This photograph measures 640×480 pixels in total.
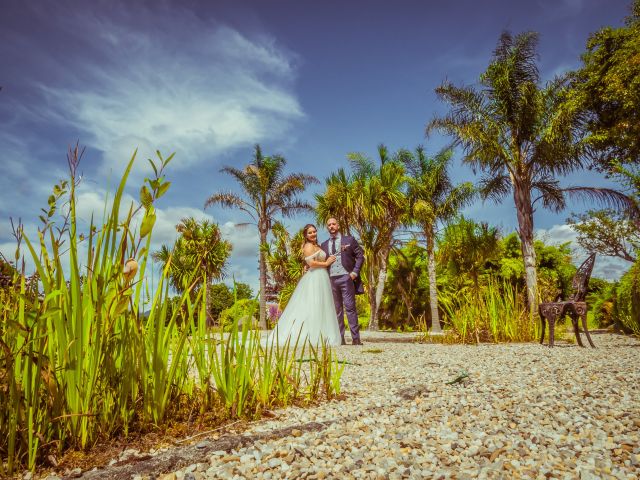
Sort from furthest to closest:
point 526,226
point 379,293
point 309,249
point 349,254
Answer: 1. point 379,293
2. point 526,226
3. point 349,254
4. point 309,249

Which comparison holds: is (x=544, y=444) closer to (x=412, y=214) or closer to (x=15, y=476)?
(x=15, y=476)

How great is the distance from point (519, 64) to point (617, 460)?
16.9m

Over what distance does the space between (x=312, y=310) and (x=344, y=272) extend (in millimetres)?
1060

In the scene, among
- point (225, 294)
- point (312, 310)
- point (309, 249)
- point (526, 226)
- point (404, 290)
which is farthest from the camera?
point (225, 294)

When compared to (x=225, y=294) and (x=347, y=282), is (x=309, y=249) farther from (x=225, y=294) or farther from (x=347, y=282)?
(x=225, y=294)

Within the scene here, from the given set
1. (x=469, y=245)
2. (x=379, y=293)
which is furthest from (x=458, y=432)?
(x=469, y=245)

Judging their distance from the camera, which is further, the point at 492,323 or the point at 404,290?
the point at 404,290

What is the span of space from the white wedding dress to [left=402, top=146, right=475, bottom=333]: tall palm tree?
542 inches

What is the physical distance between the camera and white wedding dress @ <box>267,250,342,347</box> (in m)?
6.45

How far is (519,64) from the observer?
15680mm

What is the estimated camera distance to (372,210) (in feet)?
63.5

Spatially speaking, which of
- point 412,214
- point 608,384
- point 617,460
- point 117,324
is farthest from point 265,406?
point 412,214

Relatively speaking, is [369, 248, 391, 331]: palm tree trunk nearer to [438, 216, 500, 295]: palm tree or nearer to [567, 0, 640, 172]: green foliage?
[438, 216, 500, 295]: palm tree

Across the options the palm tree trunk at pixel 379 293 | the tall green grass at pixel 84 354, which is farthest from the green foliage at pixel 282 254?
the tall green grass at pixel 84 354
